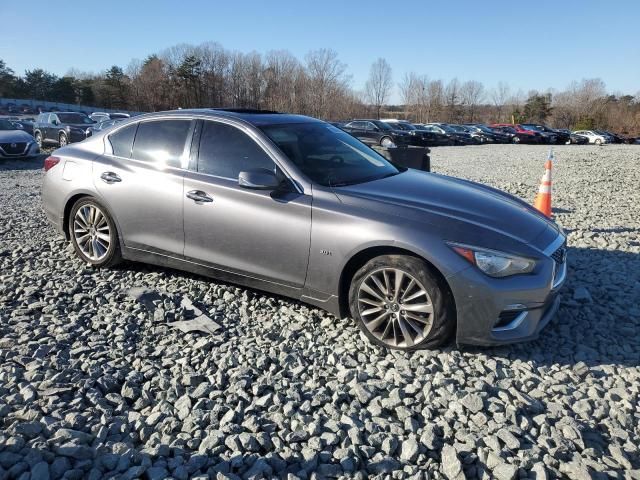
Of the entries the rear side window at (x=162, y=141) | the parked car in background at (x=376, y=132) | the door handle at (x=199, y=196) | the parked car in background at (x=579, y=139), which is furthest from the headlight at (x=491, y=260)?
the parked car in background at (x=579, y=139)

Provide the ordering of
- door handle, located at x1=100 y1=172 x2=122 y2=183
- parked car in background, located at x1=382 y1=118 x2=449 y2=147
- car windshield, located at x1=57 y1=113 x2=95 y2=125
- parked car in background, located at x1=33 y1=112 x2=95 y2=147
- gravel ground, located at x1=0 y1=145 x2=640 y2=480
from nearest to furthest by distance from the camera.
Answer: gravel ground, located at x1=0 y1=145 x2=640 y2=480 → door handle, located at x1=100 y1=172 x2=122 y2=183 → parked car in background, located at x1=33 y1=112 x2=95 y2=147 → car windshield, located at x1=57 y1=113 x2=95 y2=125 → parked car in background, located at x1=382 y1=118 x2=449 y2=147

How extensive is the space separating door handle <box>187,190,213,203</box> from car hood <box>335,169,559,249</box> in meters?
1.13

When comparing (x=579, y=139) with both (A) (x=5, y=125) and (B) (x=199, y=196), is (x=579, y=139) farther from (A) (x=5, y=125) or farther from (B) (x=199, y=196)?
(B) (x=199, y=196)

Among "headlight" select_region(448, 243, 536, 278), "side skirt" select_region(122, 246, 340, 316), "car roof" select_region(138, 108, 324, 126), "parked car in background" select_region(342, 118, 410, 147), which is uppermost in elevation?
"parked car in background" select_region(342, 118, 410, 147)

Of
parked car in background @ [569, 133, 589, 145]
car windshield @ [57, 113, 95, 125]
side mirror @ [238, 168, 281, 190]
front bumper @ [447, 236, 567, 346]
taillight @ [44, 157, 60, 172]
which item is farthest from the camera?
parked car in background @ [569, 133, 589, 145]

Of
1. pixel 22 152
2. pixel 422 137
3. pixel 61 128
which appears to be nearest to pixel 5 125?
pixel 22 152

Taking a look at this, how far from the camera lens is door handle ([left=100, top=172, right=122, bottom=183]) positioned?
4.64 meters

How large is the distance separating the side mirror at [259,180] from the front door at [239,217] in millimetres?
113

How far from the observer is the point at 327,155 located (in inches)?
169

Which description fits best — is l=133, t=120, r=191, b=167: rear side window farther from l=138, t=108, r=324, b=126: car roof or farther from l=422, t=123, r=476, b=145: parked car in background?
l=422, t=123, r=476, b=145: parked car in background

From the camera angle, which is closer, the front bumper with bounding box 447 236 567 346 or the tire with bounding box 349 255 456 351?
the front bumper with bounding box 447 236 567 346

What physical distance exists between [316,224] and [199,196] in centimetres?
114

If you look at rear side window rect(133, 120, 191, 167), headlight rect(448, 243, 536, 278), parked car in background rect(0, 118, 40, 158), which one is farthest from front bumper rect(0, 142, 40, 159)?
headlight rect(448, 243, 536, 278)

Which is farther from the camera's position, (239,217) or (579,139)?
(579,139)
